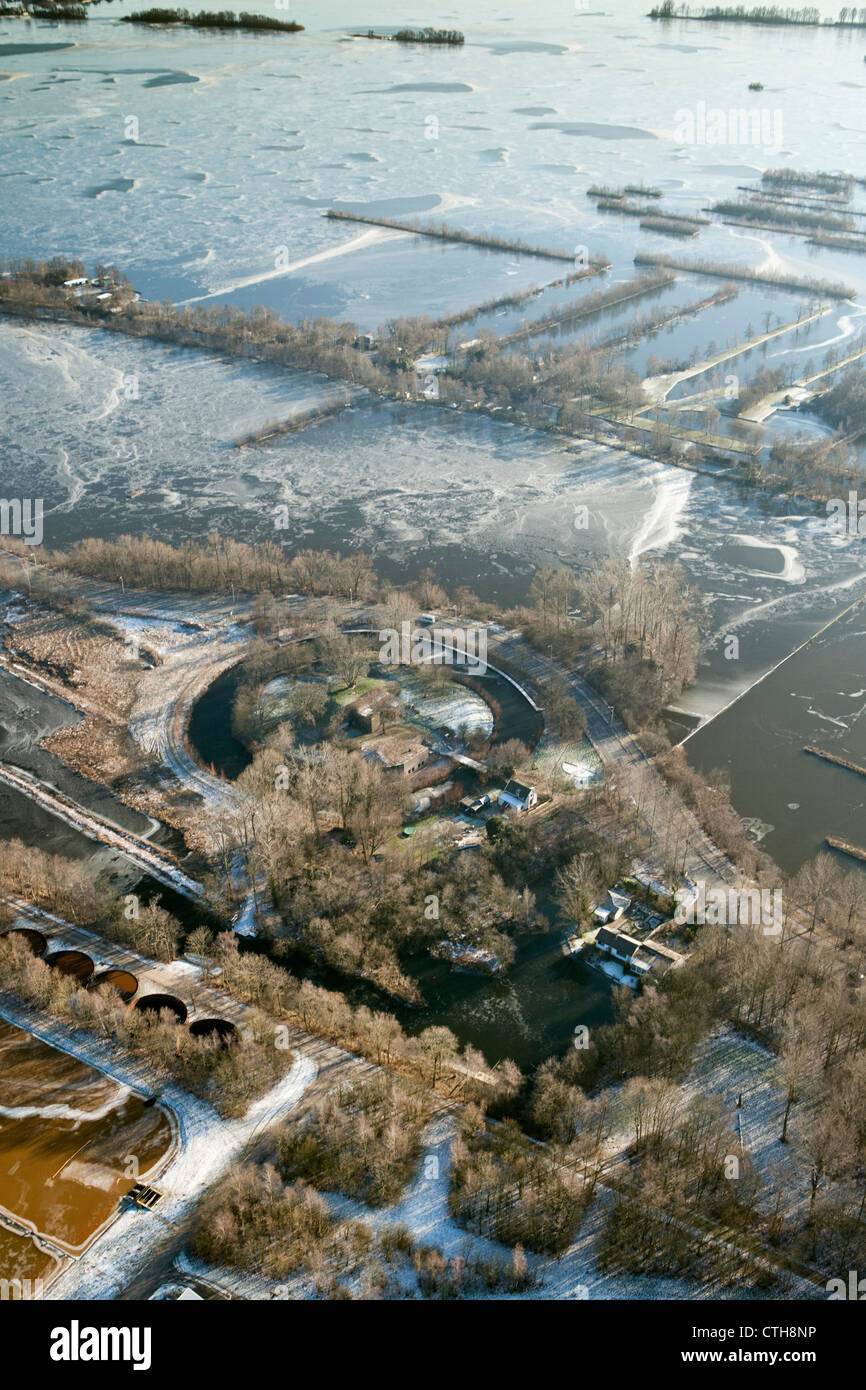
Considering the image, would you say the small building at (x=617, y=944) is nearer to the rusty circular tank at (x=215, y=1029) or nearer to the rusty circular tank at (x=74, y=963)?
the rusty circular tank at (x=215, y=1029)

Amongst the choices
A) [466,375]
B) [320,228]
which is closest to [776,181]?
[320,228]

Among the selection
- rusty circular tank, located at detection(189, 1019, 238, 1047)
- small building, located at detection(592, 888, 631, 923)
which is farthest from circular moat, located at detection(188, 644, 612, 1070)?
small building, located at detection(592, 888, 631, 923)

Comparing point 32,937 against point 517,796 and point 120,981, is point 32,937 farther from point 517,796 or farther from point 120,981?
point 517,796

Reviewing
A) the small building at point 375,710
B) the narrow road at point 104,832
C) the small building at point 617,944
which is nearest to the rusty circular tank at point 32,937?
the narrow road at point 104,832

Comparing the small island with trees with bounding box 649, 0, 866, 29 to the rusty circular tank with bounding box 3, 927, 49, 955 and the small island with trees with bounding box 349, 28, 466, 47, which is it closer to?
the small island with trees with bounding box 349, 28, 466, 47

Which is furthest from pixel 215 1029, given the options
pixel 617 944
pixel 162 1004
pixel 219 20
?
pixel 219 20

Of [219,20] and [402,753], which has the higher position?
[219,20]

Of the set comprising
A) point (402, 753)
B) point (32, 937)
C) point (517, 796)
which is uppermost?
point (402, 753)
